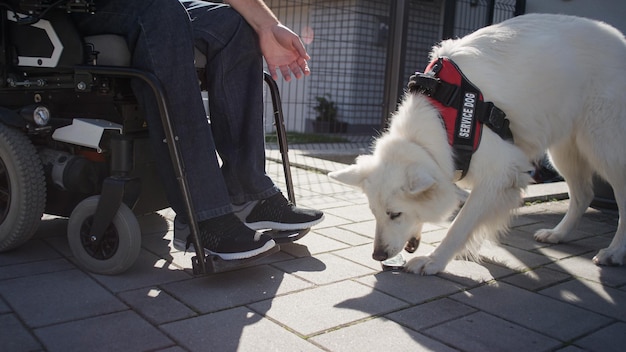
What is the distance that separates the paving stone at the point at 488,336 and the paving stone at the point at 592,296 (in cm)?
41

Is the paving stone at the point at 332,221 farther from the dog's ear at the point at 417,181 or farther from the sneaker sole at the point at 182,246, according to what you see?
the sneaker sole at the point at 182,246

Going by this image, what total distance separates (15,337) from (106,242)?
0.58m

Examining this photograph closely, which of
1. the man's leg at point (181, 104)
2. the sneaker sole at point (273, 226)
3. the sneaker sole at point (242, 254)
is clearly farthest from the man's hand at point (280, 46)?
the sneaker sole at point (242, 254)

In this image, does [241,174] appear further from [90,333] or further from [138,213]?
[90,333]

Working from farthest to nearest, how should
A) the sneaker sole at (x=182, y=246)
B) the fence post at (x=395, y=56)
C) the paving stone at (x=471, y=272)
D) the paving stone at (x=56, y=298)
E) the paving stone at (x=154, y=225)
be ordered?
the fence post at (x=395, y=56)
the paving stone at (x=154, y=225)
the paving stone at (x=471, y=272)
the sneaker sole at (x=182, y=246)
the paving stone at (x=56, y=298)

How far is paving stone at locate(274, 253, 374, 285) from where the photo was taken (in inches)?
89.1

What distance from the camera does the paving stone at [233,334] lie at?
5.30 ft

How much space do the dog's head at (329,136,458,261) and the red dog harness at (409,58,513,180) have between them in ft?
0.44

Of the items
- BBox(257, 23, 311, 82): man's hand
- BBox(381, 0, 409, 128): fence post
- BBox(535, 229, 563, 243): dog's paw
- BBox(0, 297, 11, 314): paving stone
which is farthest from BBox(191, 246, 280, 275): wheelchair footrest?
BBox(381, 0, 409, 128): fence post

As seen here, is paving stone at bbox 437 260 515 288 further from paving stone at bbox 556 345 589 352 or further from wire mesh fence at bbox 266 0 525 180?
wire mesh fence at bbox 266 0 525 180

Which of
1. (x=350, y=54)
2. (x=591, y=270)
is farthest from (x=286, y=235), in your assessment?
(x=350, y=54)

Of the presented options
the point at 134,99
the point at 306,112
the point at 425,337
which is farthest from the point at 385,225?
the point at 306,112

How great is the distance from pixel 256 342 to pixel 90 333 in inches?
19.6

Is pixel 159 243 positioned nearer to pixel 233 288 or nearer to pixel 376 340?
pixel 233 288
